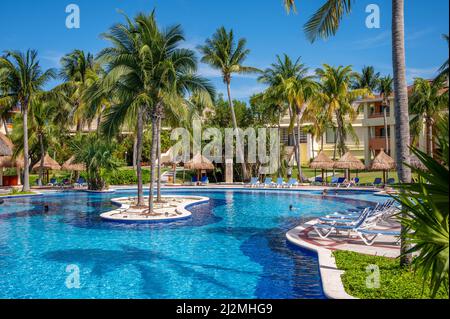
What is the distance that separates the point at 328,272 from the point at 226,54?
29027 millimetres

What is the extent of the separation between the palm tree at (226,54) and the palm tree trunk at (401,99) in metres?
26.2

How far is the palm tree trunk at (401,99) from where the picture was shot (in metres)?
7.81

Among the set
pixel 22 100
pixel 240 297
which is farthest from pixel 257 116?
pixel 240 297

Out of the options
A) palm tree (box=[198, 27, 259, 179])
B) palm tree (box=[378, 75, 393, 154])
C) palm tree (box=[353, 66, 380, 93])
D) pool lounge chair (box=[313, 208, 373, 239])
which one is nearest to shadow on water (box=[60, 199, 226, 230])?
pool lounge chair (box=[313, 208, 373, 239])

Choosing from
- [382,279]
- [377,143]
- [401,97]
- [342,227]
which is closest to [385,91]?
[377,143]

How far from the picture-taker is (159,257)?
10.3m

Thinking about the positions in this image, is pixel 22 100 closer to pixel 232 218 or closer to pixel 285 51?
pixel 232 218

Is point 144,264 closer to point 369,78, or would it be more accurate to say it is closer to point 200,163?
point 200,163

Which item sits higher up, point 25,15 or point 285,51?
point 285,51

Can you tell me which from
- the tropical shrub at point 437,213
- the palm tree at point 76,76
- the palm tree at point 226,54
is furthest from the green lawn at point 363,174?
the tropical shrub at point 437,213

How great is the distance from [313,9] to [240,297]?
7809 mm
